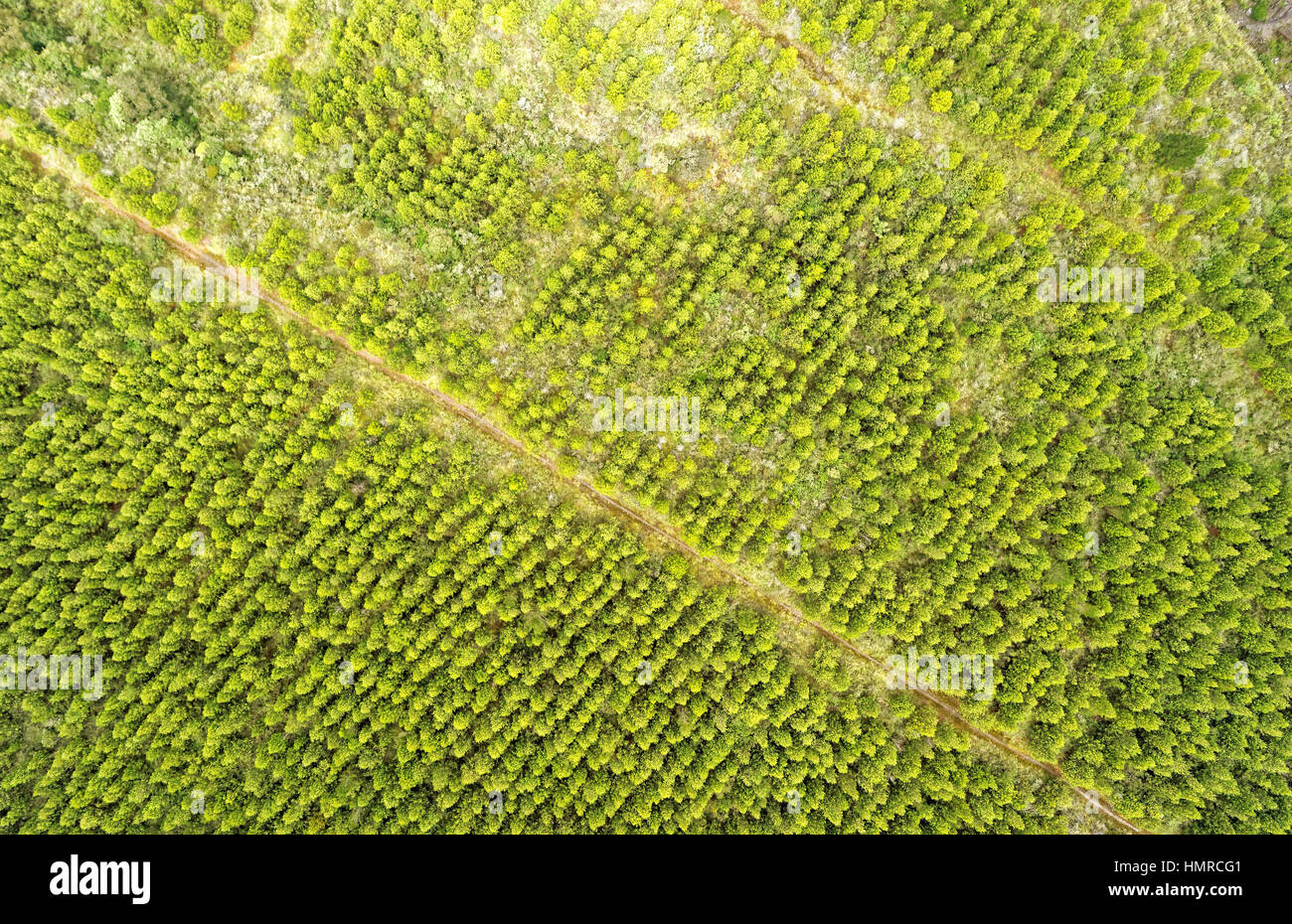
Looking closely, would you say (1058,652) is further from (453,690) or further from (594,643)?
(453,690)

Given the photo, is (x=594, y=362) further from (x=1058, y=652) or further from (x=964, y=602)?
(x=1058, y=652)

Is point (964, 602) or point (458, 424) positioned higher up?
point (458, 424)

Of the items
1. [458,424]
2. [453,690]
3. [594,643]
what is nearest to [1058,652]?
[594,643]

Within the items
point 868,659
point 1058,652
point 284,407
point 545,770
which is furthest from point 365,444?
point 1058,652

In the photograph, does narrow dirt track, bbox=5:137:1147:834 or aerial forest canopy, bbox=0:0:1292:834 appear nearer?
aerial forest canopy, bbox=0:0:1292:834

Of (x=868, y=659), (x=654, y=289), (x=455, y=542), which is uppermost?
(x=654, y=289)

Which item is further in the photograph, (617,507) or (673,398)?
(617,507)

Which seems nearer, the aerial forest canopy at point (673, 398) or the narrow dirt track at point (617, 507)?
the aerial forest canopy at point (673, 398)

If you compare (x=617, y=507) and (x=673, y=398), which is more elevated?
(x=673, y=398)

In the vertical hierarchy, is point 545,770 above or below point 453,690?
below
